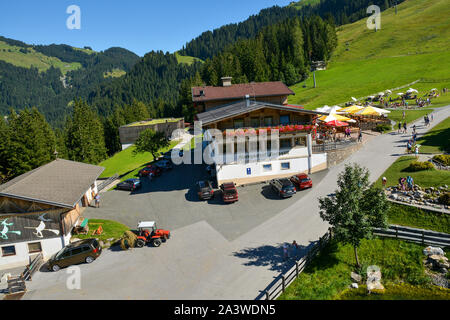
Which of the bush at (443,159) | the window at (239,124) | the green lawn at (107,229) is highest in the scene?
the window at (239,124)

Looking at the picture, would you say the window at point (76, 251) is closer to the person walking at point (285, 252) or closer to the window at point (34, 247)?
the window at point (34, 247)

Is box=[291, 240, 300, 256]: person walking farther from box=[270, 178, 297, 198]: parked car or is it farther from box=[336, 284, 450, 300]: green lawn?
box=[270, 178, 297, 198]: parked car

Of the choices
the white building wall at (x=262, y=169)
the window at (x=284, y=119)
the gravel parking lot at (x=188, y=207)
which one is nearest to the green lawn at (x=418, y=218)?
the gravel parking lot at (x=188, y=207)

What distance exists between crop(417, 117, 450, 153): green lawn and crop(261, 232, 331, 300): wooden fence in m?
21.0

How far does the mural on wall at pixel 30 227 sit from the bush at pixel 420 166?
32587 mm

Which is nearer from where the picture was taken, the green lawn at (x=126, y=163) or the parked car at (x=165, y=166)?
the parked car at (x=165, y=166)

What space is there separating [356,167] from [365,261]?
254 inches

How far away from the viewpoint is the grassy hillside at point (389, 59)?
76312 millimetres

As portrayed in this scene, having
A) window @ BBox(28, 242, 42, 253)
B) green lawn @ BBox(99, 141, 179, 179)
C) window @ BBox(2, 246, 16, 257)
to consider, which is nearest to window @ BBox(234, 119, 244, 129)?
window @ BBox(28, 242, 42, 253)

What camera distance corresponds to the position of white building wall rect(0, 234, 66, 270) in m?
24.3

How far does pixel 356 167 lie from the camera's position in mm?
18766

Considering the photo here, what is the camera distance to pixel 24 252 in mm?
24625
